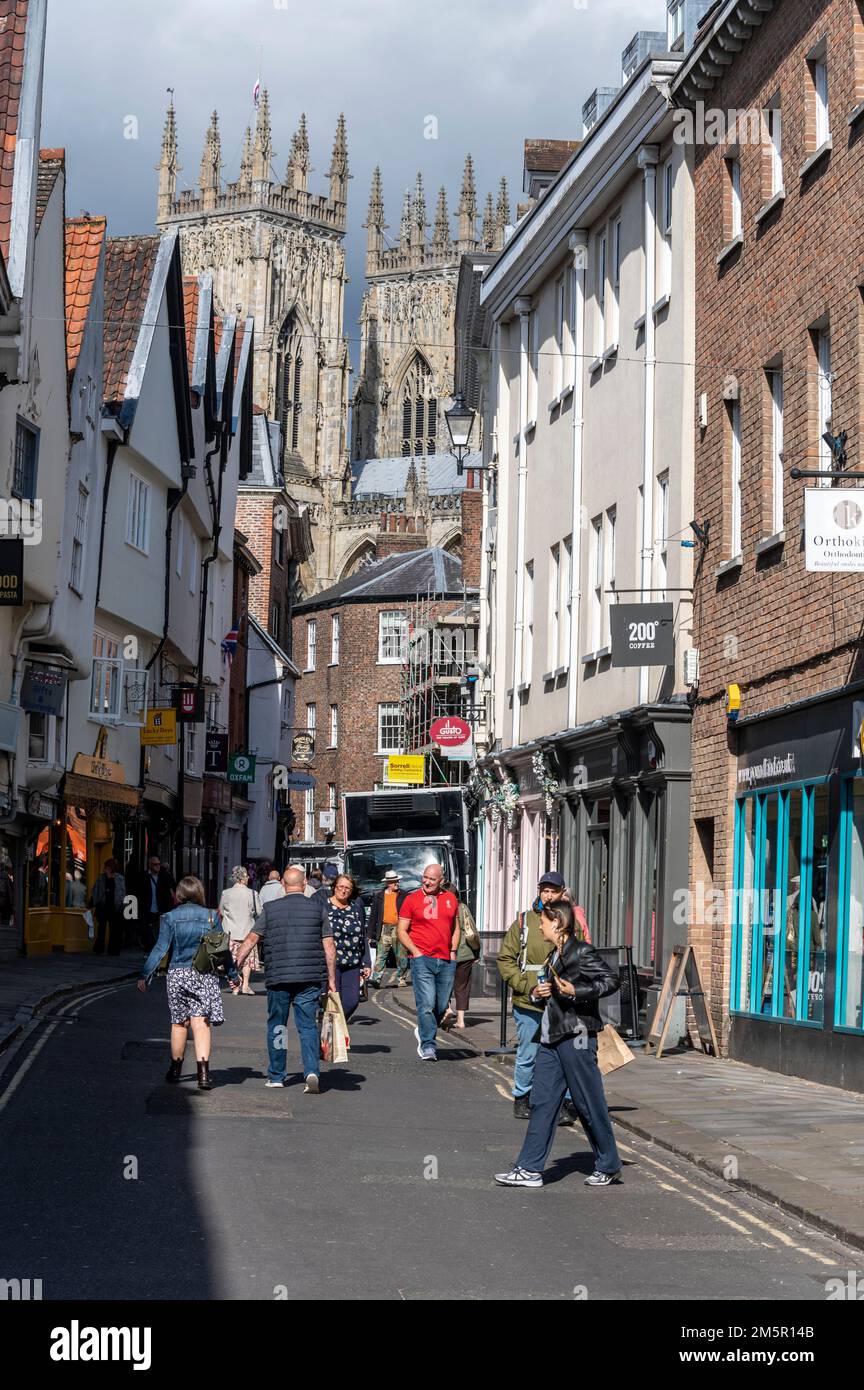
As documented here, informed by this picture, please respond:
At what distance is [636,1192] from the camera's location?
1134 centimetres

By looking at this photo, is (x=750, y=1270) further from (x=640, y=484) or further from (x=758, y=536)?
(x=640, y=484)

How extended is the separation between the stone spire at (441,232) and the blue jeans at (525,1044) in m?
150

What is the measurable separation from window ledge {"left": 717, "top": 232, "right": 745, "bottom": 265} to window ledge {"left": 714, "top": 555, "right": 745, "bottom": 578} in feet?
10.2

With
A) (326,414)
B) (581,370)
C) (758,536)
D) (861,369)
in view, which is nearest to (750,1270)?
(861,369)

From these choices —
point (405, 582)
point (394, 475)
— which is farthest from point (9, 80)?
point (394, 475)

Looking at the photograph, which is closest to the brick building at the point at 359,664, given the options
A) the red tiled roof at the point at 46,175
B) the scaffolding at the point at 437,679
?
the scaffolding at the point at 437,679

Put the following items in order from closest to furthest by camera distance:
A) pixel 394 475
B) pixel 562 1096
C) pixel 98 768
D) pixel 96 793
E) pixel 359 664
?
pixel 562 1096
pixel 96 793
pixel 98 768
pixel 359 664
pixel 394 475

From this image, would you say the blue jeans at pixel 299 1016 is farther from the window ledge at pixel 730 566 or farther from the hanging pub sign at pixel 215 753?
the hanging pub sign at pixel 215 753

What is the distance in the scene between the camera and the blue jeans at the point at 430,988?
18547 mm

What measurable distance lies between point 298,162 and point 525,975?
442ft

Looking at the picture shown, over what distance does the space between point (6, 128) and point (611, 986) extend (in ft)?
64.9

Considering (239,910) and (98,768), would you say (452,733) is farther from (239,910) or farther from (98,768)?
(239,910)

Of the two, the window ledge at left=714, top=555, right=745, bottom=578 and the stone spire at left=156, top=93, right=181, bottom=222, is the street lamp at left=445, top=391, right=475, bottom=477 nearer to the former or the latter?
the window ledge at left=714, top=555, right=745, bottom=578

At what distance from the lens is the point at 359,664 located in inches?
3265
